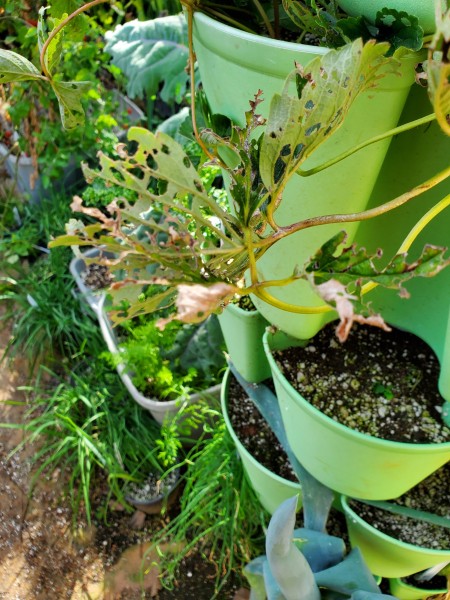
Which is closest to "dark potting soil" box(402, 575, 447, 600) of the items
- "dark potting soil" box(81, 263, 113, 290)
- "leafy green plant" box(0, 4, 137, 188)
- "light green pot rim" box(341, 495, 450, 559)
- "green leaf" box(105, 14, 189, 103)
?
"light green pot rim" box(341, 495, 450, 559)

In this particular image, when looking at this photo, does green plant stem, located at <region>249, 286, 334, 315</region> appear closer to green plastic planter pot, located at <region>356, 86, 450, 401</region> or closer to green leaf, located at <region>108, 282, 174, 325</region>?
green leaf, located at <region>108, 282, 174, 325</region>

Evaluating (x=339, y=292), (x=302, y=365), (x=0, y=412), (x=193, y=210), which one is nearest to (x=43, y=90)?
(x=0, y=412)

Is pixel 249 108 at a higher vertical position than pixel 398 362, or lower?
higher

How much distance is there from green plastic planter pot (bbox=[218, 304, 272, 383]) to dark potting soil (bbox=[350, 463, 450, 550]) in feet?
0.74

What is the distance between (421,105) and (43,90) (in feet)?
4.60

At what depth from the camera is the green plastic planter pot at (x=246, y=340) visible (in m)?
0.63

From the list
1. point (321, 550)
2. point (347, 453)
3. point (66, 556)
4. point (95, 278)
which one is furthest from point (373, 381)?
point (95, 278)

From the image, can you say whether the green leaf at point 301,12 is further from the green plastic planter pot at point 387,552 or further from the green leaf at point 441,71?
the green plastic planter pot at point 387,552

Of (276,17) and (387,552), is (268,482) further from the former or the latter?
(276,17)

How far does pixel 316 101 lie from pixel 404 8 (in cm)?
9

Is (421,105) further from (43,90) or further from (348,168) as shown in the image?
(43,90)

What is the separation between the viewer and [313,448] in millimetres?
577

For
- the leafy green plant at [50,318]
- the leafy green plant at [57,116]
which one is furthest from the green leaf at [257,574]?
the leafy green plant at [57,116]

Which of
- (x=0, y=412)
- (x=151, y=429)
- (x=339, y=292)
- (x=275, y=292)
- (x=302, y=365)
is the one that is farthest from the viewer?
(x=0, y=412)
